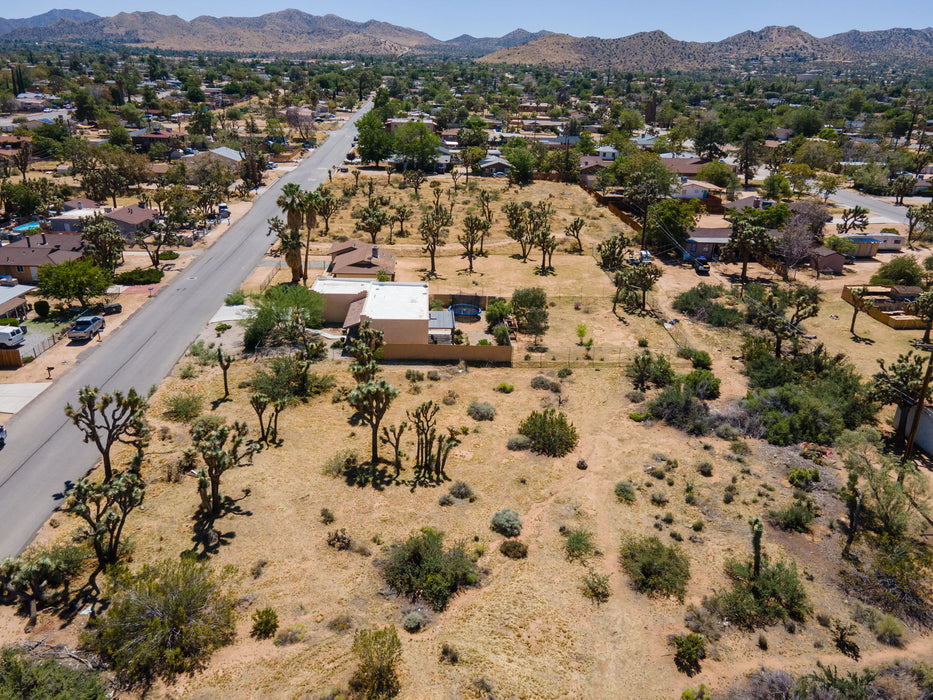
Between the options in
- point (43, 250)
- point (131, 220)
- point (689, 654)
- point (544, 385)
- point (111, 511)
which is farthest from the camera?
point (131, 220)

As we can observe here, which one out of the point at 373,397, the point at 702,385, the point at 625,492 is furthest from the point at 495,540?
the point at 702,385

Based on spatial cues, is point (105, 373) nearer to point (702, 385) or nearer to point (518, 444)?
point (518, 444)

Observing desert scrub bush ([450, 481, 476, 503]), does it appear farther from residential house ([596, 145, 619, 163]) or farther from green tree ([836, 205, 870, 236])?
residential house ([596, 145, 619, 163])

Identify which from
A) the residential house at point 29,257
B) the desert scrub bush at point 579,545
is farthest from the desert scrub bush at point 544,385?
the residential house at point 29,257

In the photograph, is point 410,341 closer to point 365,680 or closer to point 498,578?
point 498,578

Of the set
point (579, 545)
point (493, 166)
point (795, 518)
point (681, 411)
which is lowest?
point (579, 545)

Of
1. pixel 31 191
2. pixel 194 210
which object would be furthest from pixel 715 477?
pixel 31 191

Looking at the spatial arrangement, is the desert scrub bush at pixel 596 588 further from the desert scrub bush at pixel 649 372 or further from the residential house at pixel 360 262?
the residential house at pixel 360 262

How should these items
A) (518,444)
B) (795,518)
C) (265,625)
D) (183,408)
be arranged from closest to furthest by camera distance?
(265,625) < (795,518) < (518,444) < (183,408)

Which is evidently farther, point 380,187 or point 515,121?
point 515,121
